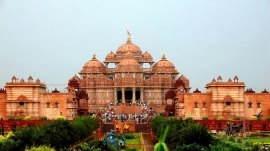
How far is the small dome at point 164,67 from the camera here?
9956 cm

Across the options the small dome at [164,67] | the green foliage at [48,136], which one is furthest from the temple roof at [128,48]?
the green foliage at [48,136]

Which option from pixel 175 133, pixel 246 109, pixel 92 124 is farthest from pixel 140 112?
pixel 175 133

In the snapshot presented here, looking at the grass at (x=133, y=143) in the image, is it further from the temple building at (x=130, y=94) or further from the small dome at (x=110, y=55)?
the small dome at (x=110, y=55)

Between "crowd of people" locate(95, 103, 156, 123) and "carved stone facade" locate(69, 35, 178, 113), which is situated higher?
"carved stone facade" locate(69, 35, 178, 113)

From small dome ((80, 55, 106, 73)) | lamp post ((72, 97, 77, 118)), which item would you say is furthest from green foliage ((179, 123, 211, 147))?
small dome ((80, 55, 106, 73))

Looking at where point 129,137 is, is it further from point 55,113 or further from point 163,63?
point 163,63

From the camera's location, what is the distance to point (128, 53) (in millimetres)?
103500

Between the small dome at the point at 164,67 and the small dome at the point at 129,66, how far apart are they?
11.5ft

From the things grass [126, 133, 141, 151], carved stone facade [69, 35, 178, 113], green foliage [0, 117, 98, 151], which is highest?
carved stone facade [69, 35, 178, 113]

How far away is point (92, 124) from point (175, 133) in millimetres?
22833

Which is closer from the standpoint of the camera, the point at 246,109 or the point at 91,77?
the point at 246,109

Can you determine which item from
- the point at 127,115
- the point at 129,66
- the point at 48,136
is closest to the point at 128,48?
the point at 129,66

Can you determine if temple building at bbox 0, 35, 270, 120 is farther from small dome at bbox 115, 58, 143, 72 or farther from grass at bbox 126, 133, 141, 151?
grass at bbox 126, 133, 141, 151

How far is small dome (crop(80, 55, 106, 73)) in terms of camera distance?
99.7 meters
